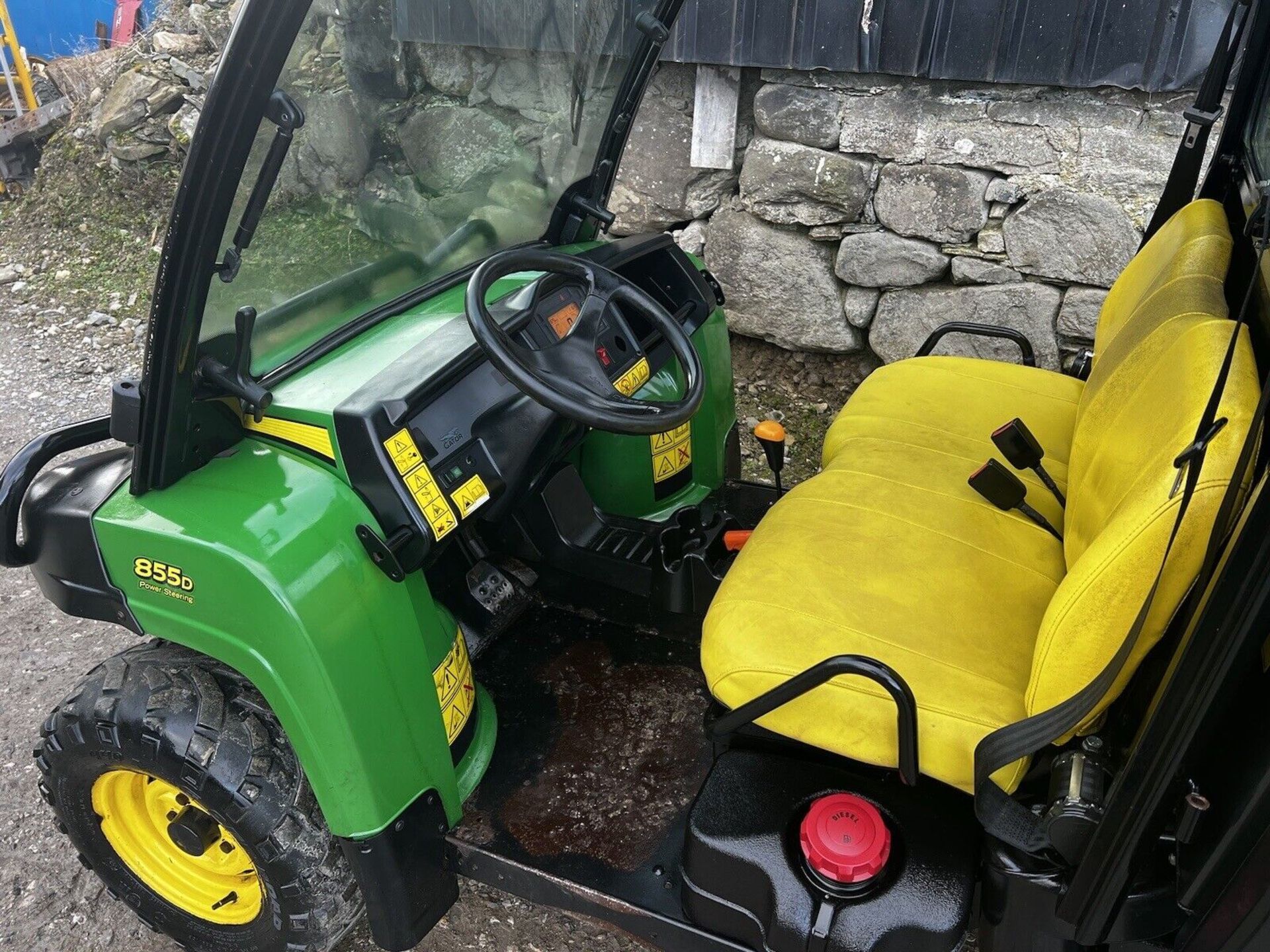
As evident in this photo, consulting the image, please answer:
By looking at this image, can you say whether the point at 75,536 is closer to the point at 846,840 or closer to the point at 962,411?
the point at 846,840

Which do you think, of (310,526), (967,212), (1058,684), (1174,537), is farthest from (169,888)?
(967,212)

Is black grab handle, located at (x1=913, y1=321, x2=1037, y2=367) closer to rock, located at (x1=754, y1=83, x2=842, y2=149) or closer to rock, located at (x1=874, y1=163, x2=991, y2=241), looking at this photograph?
rock, located at (x1=874, y1=163, x2=991, y2=241)

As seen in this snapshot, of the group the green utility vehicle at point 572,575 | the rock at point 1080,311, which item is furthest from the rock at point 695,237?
the green utility vehicle at point 572,575

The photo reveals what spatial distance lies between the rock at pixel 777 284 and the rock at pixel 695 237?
0.13 feet

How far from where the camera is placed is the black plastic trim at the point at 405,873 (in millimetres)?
1648

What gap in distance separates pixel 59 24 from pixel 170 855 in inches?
284

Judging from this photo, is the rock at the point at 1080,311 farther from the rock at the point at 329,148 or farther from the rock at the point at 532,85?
the rock at the point at 329,148

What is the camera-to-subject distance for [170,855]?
6.29 ft

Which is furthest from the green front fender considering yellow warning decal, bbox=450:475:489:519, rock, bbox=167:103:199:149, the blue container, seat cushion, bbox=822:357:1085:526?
the blue container

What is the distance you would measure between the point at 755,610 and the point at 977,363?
1.25 metres

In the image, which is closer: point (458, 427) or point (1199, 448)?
point (1199, 448)

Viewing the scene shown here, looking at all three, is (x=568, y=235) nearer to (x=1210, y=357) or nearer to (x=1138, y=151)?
(x=1210, y=357)

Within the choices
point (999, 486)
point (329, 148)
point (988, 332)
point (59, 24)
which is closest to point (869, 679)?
point (999, 486)

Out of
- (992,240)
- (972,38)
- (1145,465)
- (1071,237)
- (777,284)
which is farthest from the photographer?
(777,284)
